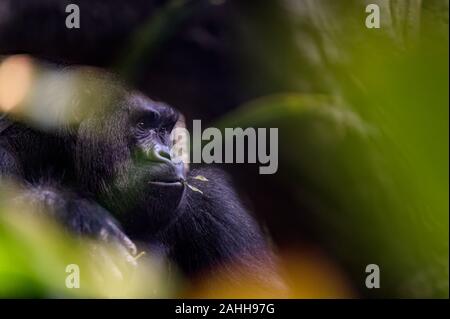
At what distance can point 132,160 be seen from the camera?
316 centimetres

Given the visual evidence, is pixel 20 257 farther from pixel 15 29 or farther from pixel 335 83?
pixel 335 83

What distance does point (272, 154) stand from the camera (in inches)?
129

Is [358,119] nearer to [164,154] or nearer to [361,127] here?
[361,127]

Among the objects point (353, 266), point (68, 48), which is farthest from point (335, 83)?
point (68, 48)

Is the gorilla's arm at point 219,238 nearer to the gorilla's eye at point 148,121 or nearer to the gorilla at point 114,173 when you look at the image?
the gorilla at point 114,173

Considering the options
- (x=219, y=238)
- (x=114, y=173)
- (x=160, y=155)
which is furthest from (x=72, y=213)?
(x=219, y=238)

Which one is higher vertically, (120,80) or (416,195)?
(120,80)

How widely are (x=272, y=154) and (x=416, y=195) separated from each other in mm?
640

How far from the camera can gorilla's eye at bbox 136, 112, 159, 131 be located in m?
3.19

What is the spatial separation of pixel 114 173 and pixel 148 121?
24 centimetres

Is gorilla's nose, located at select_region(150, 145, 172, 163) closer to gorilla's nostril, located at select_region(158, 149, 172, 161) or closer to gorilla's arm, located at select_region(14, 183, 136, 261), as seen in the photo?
gorilla's nostril, located at select_region(158, 149, 172, 161)

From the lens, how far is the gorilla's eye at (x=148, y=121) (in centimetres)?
319

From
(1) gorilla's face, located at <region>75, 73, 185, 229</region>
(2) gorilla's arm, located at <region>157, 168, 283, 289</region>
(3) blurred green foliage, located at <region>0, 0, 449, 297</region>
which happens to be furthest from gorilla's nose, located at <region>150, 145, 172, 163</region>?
(3) blurred green foliage, located at <region>0, 0, 449, 297</region>

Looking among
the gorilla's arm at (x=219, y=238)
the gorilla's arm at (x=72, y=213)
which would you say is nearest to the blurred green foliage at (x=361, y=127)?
the gorilla's arm at (x=219, y=238)
